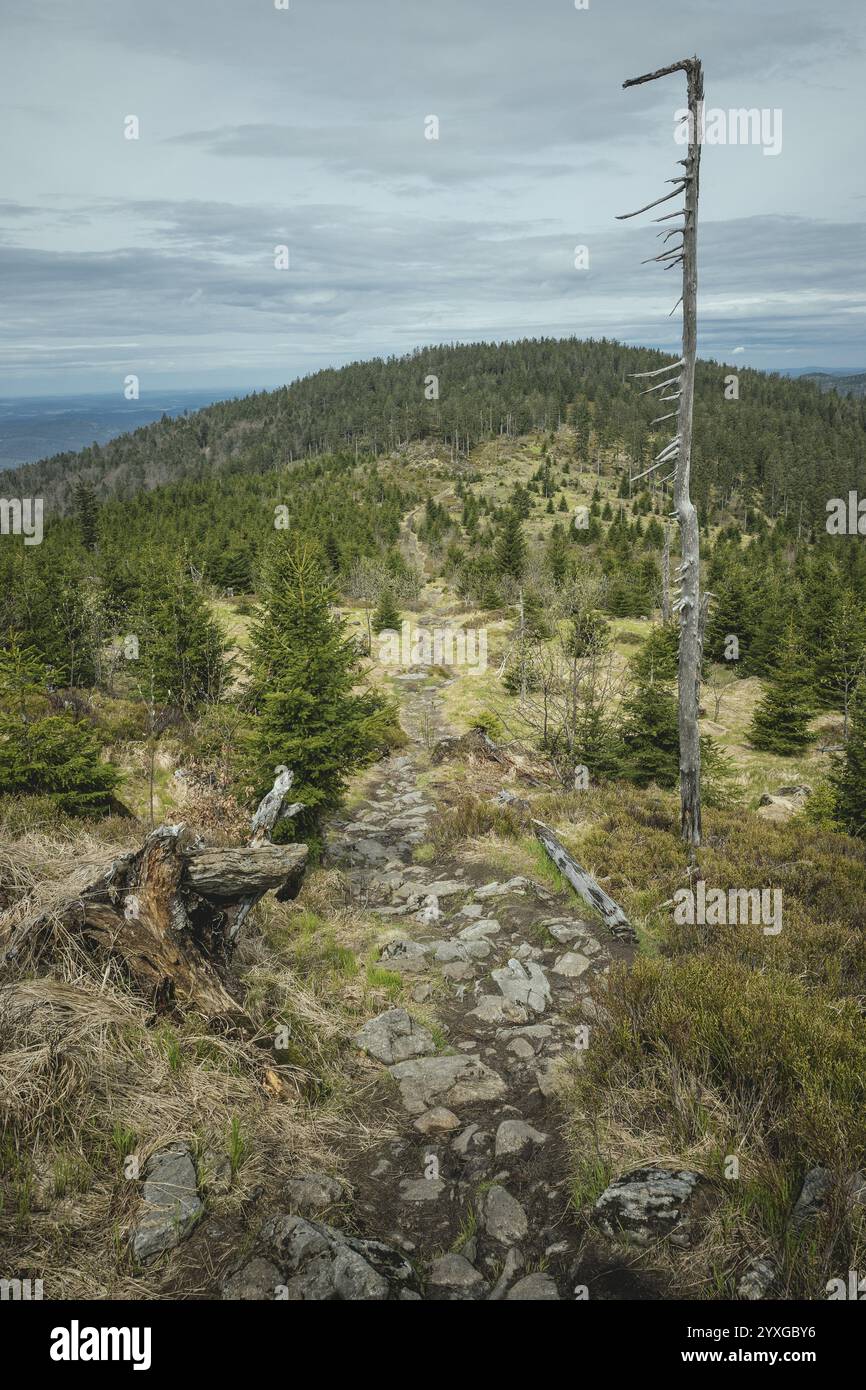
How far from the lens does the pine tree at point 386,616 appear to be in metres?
37.1

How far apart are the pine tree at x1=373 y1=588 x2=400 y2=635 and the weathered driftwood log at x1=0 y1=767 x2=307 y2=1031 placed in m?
32.2

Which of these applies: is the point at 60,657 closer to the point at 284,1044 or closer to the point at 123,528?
the point at 284,1044

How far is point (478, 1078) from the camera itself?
5.13 m

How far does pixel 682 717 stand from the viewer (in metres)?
8.96

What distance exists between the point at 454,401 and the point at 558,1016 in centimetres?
14417

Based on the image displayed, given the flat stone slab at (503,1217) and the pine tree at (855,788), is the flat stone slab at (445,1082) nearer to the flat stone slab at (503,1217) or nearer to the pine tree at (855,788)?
the flat stone slab at (503,1217)

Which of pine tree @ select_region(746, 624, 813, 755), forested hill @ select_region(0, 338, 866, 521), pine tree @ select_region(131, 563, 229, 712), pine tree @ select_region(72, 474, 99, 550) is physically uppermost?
forested hill @ select_region(0, 338, 866, 521)

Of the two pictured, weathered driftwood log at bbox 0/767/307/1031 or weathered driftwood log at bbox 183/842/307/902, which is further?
weathered driftwood log at bbox 183/842/307/902

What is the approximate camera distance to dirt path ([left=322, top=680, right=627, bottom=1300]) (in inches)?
143

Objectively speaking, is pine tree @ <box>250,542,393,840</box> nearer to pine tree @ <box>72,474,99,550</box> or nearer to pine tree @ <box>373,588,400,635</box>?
pine tree @ <box>373,588,400,635</box>

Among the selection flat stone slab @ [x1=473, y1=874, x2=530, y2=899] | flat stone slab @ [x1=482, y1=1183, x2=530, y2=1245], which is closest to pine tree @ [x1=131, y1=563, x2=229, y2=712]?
flat stone slab @ [x1=473, y1=874, x2=530, y2=899]
